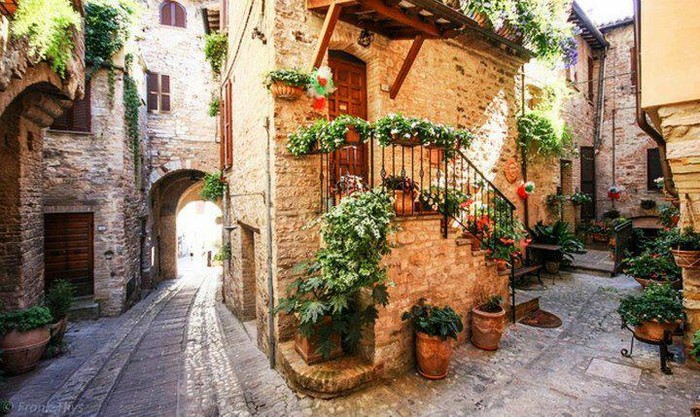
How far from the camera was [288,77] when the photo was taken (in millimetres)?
4309

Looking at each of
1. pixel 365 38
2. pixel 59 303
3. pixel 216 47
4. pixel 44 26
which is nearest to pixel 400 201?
pixel 365 38

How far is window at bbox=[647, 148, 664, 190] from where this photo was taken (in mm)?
11164

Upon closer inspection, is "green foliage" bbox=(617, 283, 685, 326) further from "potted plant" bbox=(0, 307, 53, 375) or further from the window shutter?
the window shutter

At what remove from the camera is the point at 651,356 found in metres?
4.23

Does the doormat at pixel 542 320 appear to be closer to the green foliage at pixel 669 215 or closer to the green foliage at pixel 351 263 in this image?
the green foliage at pixel 351 263

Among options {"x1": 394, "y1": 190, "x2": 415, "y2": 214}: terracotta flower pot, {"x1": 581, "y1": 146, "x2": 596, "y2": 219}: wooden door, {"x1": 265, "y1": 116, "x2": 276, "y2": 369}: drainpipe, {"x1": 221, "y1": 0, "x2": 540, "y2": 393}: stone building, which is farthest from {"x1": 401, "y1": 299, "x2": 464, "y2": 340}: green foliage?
{"x1": 581, "y1": 146, "x2": 596, "y2": 219}: wooden door

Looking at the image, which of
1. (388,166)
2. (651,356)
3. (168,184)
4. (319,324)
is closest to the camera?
(319,324)

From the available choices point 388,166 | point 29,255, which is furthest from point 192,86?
point 388,166

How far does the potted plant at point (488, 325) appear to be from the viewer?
4.45m

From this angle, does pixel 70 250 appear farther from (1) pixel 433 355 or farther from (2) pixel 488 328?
(2) pixel 488 328

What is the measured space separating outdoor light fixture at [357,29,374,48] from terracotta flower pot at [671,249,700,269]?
5293mm

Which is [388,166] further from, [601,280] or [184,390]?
[601,280]

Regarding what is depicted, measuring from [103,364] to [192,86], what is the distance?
11.4 m

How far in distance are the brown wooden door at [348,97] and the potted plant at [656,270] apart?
5.60 m
